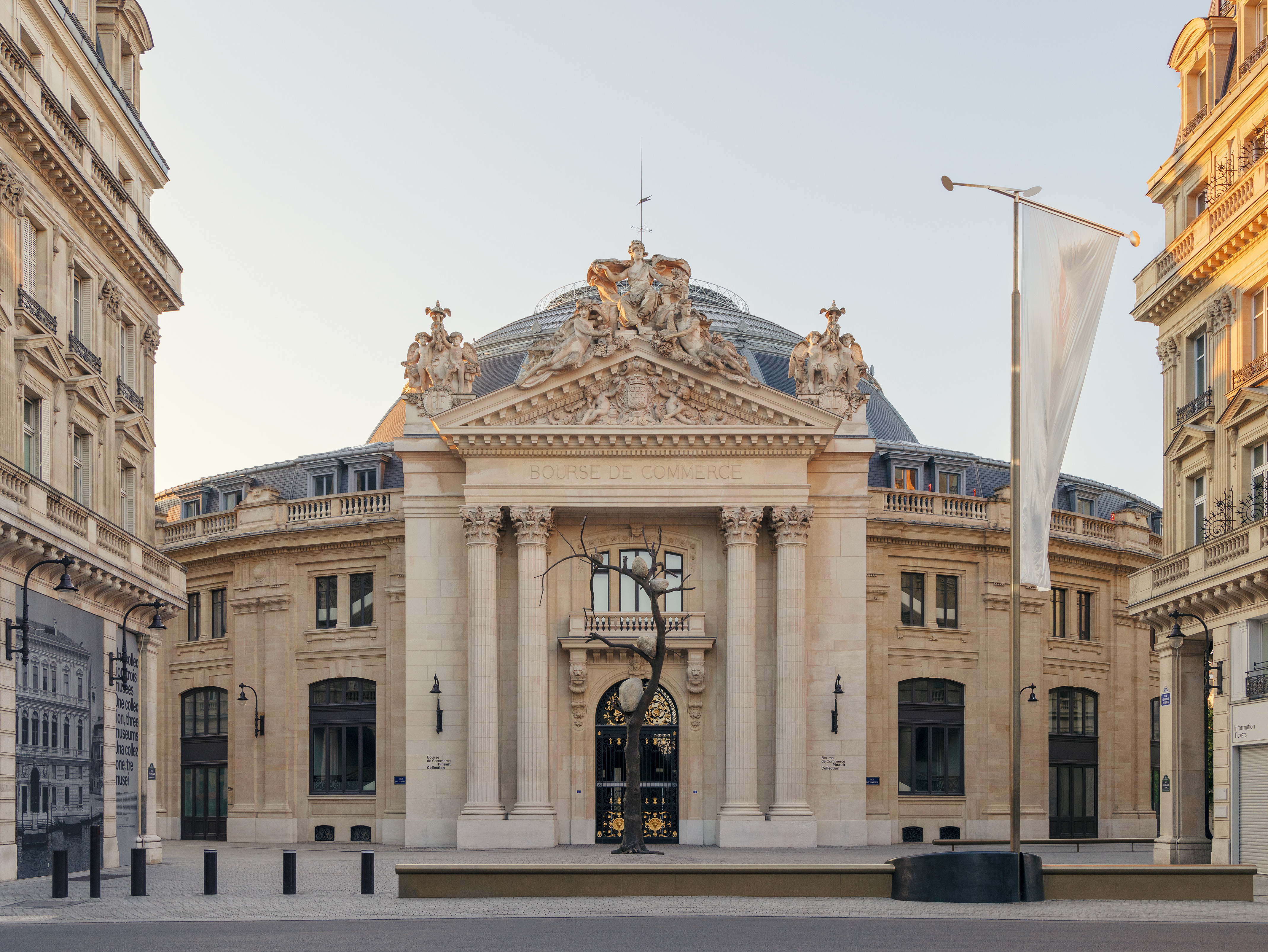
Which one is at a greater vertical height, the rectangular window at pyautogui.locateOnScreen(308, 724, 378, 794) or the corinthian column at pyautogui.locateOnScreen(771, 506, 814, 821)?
the corinthian column at pyautogui.locateOnScreen(771, 506, 814, 821)

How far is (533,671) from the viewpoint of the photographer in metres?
55.3

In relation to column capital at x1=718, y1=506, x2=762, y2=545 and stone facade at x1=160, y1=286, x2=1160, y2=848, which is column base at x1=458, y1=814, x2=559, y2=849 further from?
column capital at x1=718, y1=506, x2=762, y2=545

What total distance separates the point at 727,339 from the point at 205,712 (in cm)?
2631

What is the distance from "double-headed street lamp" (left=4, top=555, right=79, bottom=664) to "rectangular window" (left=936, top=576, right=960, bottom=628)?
36688 millimetres

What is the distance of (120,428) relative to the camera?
47.4 metres

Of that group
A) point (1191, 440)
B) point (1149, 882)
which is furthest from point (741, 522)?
point (1149, 882)

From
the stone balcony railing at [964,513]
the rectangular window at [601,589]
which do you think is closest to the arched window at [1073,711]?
the stone balcony railing at [964,513]

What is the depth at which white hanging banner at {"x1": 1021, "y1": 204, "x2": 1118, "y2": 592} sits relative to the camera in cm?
2862

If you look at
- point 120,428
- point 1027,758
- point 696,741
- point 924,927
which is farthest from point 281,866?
point 1027,758

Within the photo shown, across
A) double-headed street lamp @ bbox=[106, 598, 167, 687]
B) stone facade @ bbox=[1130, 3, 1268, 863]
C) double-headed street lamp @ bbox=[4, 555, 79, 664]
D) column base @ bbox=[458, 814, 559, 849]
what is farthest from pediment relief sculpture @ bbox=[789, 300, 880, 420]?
double-headed street lamp @ bbox=[4, 555, 79, 664]

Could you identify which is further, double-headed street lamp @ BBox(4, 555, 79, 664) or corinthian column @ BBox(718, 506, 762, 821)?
corinthian column @ BBox(718, 506, 762, 821)

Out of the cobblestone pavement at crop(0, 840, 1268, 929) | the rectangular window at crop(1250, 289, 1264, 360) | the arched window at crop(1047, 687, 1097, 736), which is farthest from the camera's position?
the arched window at crop(1047, 687, 1097, 736)

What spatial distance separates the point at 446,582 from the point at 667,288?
12.5 meters

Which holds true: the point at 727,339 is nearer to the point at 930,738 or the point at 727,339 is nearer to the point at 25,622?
the point at 930,738
